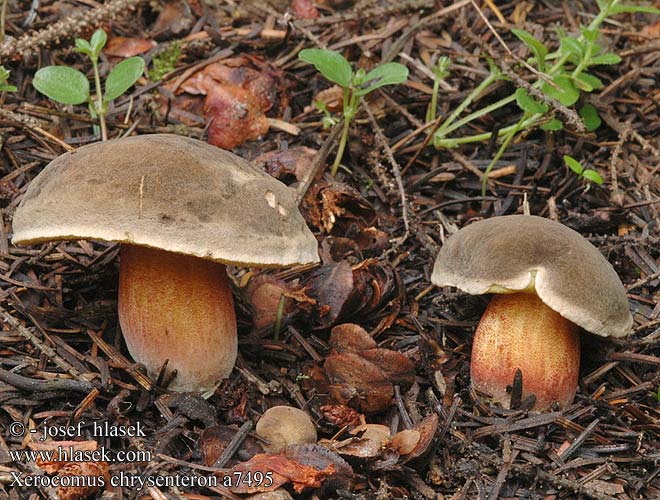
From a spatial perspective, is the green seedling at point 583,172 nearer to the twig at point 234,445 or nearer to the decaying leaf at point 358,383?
the decaying leaf at point 358,383

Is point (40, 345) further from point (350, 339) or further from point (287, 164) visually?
point (287, 164)

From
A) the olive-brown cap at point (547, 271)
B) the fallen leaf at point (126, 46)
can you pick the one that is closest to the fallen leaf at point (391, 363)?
the olive-brown cap at point (547, 271)

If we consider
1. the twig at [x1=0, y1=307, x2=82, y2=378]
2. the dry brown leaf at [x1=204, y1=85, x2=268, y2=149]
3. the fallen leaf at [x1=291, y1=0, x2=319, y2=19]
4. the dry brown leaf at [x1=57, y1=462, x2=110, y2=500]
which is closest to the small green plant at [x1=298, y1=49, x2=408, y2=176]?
the dry brown leaf at [x1=204, y1=85, x2=268, y2=149]

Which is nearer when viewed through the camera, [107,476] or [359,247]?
[107,476]

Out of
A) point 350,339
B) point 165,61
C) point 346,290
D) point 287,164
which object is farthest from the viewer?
point 165,61

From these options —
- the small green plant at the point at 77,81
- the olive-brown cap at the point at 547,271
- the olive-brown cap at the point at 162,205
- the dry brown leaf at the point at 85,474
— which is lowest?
the dry brown leaf at the point at 85,474

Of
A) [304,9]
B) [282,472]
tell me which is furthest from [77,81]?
[282,472]

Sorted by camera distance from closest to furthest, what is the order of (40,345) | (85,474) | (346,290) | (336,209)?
(85,474)
(40,345)
(346,290)
(336,209)

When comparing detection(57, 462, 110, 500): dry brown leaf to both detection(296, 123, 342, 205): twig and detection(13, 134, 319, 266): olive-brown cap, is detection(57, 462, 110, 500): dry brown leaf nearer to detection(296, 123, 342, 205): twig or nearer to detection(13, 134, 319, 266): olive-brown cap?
detection(13, 134, 319, 266): olive-brown cap
